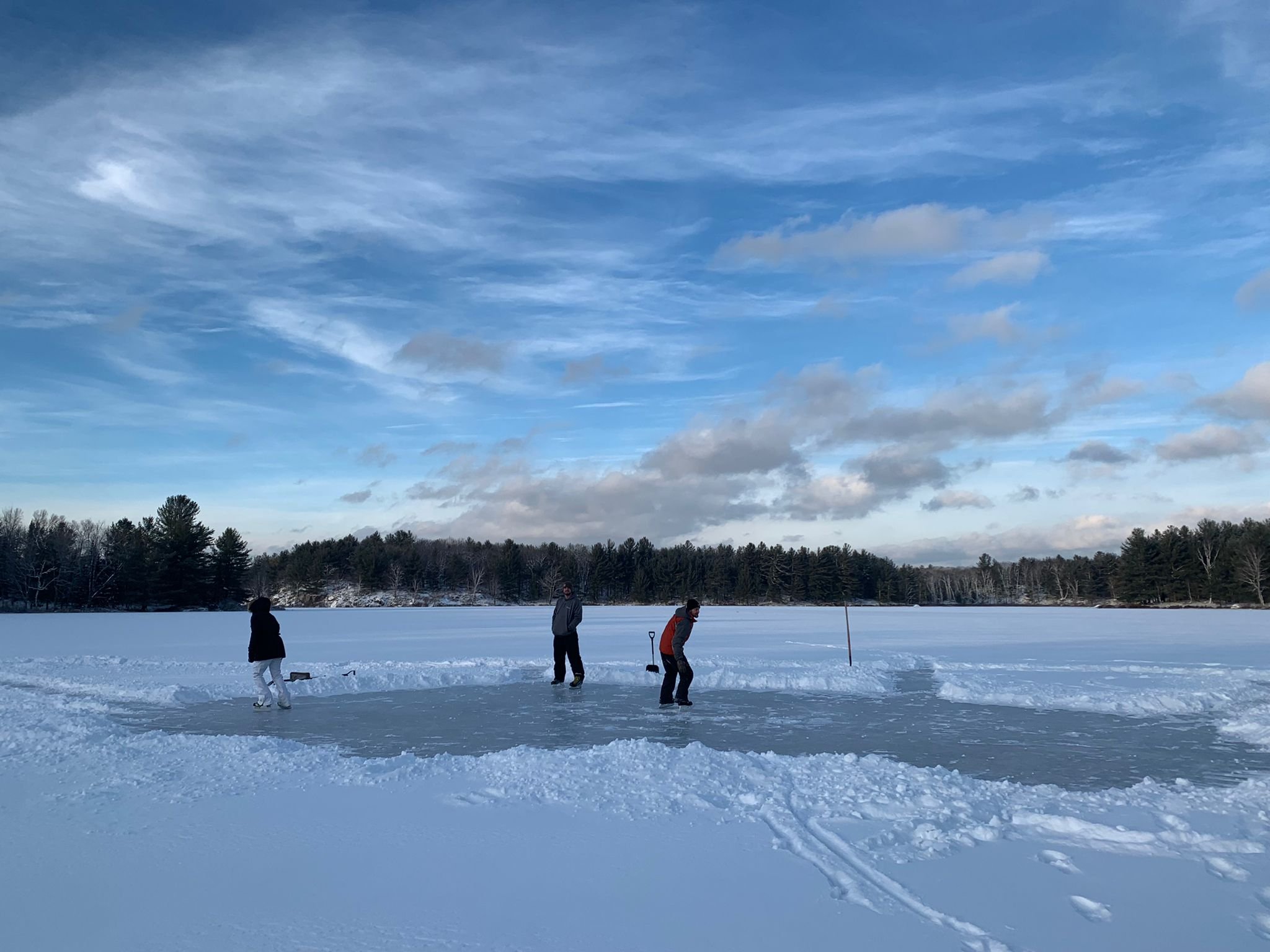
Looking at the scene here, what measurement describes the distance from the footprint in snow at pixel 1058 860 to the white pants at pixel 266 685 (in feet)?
32.3

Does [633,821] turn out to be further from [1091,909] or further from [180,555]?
[180,555]

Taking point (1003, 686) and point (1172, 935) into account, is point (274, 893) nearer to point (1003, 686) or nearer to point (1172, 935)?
point (1172, 935)

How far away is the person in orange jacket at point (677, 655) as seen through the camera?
38.5 feet

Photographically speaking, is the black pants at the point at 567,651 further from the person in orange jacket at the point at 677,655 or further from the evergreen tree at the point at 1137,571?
the evergreen tree at the point at 1137,571

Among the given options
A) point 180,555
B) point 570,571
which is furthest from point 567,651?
point 570,571

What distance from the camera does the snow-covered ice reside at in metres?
4.07

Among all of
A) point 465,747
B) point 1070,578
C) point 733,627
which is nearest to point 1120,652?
point 733,627

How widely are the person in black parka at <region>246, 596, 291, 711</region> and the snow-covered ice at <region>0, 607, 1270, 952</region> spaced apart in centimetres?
52

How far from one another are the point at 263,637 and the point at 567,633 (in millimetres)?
4687

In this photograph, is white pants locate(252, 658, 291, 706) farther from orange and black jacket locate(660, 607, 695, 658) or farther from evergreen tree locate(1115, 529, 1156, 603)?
evergreen tree locate(1115, 529, 1156, 603)

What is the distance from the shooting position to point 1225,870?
16.1 feet

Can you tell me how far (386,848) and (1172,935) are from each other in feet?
14.0

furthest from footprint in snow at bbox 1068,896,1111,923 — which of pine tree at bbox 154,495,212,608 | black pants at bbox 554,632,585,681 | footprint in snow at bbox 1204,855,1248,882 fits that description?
pine tree at bbox 154,495,212,608

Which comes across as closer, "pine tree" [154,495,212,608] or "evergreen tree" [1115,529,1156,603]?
"pine tree" [154,495,212,608]
